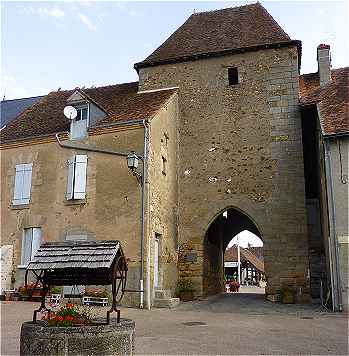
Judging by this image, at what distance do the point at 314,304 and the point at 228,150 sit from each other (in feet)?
18.9

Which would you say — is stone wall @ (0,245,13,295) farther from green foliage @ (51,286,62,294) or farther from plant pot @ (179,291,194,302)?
plant pot @ (179,291,194,302)

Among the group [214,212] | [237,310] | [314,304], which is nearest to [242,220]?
[214,212]

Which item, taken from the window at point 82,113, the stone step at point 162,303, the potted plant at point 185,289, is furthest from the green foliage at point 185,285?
the window at point 82,113

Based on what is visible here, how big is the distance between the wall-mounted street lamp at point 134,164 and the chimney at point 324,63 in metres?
7.59

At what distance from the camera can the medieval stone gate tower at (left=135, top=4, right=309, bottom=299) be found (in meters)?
14.3

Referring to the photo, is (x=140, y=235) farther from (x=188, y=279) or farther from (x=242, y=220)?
(x=242, y=220)

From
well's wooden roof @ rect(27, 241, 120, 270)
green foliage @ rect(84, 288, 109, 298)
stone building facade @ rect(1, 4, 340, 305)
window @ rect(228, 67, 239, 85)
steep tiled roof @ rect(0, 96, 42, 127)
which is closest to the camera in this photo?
well's wooden roof @ rect(27, 241, 120, 270)

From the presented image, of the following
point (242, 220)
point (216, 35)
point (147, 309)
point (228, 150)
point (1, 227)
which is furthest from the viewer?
point (242, 220)

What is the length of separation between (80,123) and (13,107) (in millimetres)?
7146

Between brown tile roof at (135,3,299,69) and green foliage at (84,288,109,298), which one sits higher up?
brown tile roof at (135,3,299,69)

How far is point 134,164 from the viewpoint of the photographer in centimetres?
1177

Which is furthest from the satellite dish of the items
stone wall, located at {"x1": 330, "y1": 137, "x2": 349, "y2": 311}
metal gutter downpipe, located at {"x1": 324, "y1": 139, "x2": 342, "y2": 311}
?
metal gutter downpipe, located at {"x1": 324, "y1": 139, "x2": 342, "y2": 311}

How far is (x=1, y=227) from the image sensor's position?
14.5 m

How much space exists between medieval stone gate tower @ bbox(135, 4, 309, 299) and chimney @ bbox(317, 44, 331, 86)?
835 mm
